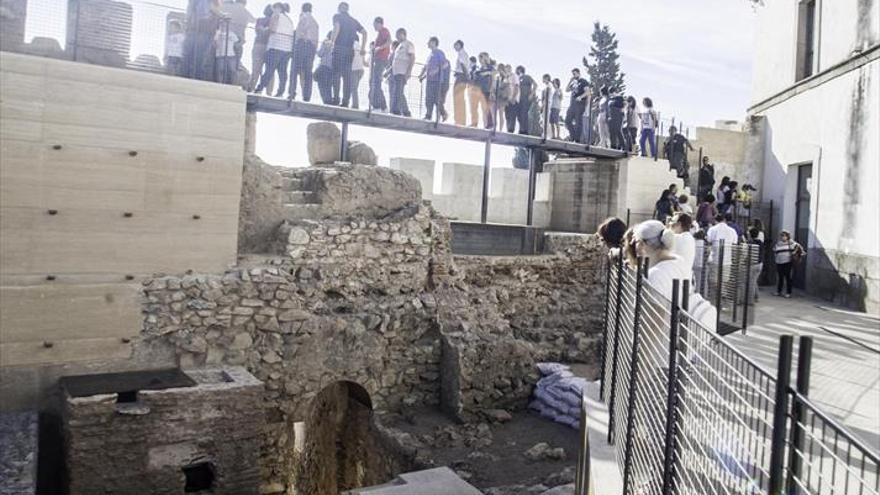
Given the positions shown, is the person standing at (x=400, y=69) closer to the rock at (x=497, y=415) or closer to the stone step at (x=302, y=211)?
the stone step at (x=302, y=211)

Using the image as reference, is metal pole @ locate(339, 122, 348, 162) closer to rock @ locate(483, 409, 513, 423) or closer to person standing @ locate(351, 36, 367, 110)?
person standing @ locate(351, 36, 367, 110)

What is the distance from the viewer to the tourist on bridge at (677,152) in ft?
63.1

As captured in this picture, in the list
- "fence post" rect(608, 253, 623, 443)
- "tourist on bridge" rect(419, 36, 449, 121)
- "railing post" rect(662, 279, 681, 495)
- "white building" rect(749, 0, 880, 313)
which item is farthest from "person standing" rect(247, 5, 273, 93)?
"white building" rect(749, 0, 880, 313)

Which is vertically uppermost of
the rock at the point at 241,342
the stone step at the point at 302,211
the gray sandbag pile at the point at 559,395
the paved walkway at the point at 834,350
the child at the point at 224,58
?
the child at the point at 224,58

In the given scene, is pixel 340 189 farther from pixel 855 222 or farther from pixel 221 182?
pixel 855 222

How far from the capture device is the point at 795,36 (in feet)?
65.5

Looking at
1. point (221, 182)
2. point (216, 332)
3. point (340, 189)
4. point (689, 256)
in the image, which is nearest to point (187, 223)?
point (221, 182)

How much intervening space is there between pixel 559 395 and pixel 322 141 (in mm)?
6273

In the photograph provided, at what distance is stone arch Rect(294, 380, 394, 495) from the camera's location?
12008 mm

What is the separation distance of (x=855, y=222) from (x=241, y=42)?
13.6 m

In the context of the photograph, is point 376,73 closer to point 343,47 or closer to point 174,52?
point 343,47

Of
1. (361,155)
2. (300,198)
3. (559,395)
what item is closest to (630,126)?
(361,155)

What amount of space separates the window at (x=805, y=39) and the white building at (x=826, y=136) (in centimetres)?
3

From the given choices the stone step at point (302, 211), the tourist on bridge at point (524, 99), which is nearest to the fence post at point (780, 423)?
the stone step at point (302, 211)
